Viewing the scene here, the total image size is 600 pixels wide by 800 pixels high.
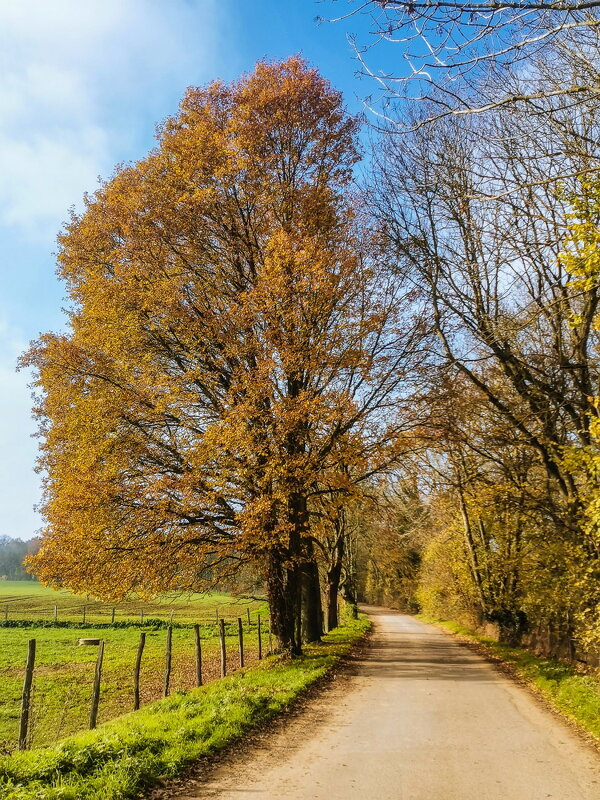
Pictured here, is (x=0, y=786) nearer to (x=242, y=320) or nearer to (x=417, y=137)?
(x=242, y=320)

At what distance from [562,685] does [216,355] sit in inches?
426

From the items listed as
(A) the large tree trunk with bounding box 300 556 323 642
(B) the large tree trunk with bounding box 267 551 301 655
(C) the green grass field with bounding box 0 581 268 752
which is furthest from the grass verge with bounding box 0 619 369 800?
(A) the large tree trunk with bounding box 300 556 323 642

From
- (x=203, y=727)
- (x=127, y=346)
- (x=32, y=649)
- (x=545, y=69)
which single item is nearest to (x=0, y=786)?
(x=203, y=727)

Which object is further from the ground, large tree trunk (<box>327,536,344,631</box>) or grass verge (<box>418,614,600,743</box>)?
large tree trunk (<box>327,536,344,631</box>)

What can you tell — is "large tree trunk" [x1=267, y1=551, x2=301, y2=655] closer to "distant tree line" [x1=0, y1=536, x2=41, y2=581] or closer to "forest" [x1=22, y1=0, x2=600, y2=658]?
"forest" [x1=22, y1=0, x2=600, y2=658]

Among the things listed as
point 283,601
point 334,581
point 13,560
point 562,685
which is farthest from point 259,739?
point 13,560

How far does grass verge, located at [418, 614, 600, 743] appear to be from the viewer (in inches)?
364

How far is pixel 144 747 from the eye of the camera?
7121 mm

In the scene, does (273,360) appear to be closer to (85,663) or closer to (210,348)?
(210,348)

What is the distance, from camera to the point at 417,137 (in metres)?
14.0

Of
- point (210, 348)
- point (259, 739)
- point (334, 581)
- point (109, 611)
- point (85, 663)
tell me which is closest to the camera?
point (259, 739)

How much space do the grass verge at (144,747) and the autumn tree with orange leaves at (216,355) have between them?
156 inches

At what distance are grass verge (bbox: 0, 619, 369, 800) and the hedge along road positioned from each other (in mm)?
488

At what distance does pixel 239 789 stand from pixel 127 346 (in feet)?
36.4
